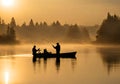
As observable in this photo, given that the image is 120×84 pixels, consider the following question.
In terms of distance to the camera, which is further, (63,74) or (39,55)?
(39,55)

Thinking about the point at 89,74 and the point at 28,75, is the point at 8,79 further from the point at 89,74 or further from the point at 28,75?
the point at 89,74

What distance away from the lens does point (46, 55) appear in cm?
7762

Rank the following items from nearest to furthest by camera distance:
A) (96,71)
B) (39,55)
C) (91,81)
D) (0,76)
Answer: (91,81) < (0,76) < (96,71) < (39,55)

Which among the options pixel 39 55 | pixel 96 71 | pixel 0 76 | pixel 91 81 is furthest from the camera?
pixel 39 55

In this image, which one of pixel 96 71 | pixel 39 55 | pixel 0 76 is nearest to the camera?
pixel 0 76

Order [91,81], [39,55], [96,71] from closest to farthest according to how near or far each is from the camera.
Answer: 1. [91,81]
2. [96,71]
3. [39,55]

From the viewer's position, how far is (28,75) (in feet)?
161

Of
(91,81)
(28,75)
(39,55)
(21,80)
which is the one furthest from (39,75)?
(39,55)

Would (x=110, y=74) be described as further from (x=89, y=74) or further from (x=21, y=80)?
(x=21, y=80)

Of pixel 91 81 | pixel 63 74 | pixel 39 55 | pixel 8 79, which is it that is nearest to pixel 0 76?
pixel 8 79

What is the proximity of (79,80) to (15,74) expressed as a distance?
8715 millimetres

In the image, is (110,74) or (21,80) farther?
(110,74)

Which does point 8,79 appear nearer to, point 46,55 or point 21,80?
point 21,80

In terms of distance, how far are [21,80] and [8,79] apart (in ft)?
4.81
